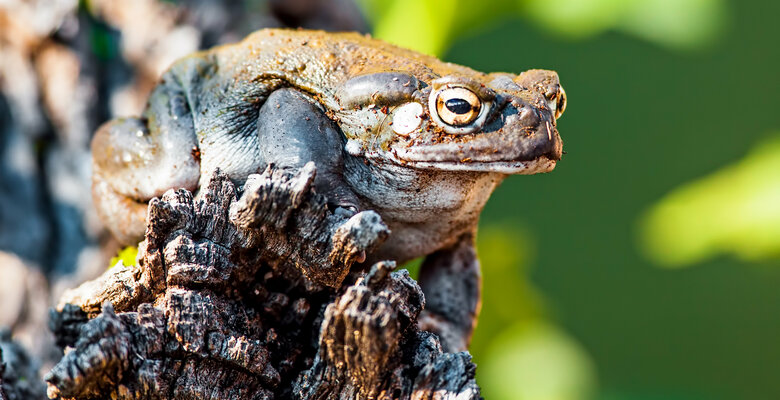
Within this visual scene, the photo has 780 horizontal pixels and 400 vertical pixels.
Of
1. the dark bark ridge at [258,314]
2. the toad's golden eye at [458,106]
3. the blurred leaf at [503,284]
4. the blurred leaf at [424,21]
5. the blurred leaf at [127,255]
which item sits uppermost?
the blurred leaf at [424,21]

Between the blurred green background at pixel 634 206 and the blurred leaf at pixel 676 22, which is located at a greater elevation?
the blurred leaf at pixel 676 22

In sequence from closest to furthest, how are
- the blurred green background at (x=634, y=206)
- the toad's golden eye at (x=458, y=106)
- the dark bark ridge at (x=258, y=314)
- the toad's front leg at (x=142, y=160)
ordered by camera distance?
the dark bark ridge at (x=258, y=314) → the toad's golden eye at (x=458, y=106) → the toad's front leg at (x=142, y=160) → the blurred green background at (x=634, y=206)

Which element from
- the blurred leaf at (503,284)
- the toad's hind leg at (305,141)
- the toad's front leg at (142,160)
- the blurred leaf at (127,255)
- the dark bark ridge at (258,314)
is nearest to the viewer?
the dark bark ridge at (258,314)

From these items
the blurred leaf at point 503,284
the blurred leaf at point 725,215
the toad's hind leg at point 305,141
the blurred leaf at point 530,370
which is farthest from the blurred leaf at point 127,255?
the blurred leaf at point 725,215

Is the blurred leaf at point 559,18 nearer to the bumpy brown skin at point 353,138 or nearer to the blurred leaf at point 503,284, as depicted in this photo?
the blurred leaf at point 503,284

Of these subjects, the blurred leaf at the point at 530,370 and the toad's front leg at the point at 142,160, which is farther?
the blurred leaf at the point at 530,370

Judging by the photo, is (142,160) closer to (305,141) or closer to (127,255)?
(127,255)

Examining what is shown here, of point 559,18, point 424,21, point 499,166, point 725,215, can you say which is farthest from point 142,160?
point 725,215
